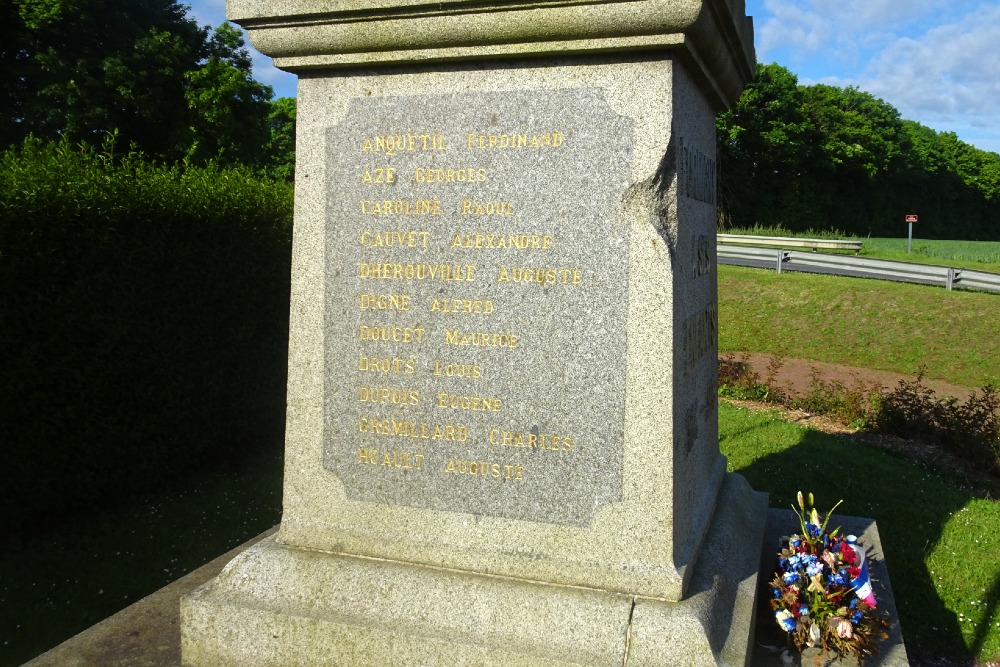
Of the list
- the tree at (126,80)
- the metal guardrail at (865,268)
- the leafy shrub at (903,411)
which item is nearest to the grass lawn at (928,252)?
the metal guardrail at (865,268)

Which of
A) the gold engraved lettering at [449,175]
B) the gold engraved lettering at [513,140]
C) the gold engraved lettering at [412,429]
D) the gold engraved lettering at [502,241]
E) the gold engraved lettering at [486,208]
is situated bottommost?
the gold engraved lettering at [412,429]

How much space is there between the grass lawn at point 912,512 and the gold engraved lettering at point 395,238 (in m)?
3.59

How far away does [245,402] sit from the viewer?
26.0 ft

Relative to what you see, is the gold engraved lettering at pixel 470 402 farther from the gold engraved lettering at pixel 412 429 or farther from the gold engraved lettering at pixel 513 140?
the gold engraved lettering at pixel 513 140

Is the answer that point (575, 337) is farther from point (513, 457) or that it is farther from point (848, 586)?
Result: point (848, 586)

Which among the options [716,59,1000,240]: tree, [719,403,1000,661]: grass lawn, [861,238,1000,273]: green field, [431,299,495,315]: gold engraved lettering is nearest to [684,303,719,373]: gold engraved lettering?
[431,299,495,315]: gold engraved lettering

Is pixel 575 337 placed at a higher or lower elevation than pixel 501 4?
lower

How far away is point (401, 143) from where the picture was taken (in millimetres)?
3092

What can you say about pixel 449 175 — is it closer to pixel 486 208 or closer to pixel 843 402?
pixel 486 208

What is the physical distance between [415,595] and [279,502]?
14.0 feet

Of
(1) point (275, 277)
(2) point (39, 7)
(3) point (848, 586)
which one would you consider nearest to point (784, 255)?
(1) point (275, 277)

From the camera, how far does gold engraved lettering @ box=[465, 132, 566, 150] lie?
2887mm

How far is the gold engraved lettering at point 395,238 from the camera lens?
3082mm

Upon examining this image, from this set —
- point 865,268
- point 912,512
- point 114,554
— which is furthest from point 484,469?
point 865,268
